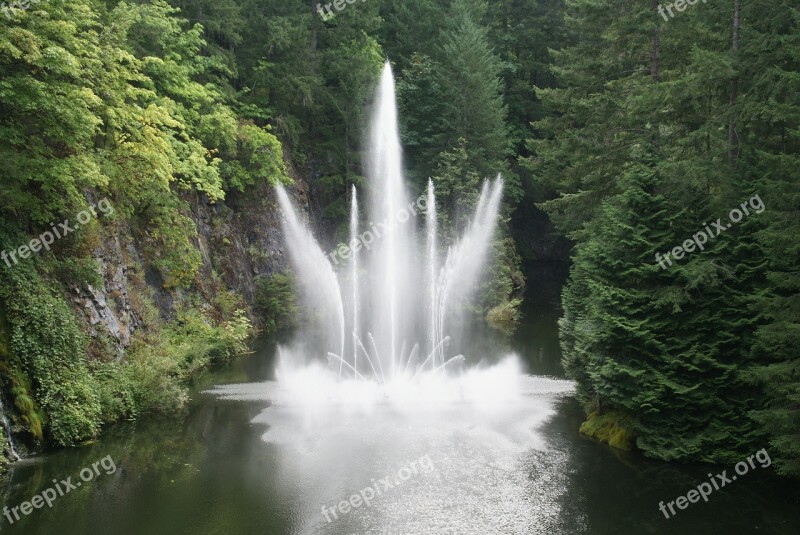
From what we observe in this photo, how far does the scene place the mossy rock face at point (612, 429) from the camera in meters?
14.9

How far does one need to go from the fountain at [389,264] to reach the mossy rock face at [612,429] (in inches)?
456

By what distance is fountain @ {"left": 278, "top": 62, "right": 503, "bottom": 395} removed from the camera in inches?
1164

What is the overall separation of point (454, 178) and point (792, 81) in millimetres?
22178

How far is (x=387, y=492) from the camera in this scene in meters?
12.4

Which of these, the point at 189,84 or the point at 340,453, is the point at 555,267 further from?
the point at 340,453

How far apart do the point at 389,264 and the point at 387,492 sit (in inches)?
795

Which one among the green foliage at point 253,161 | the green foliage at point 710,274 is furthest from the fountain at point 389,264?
the green foliage at point 710,274

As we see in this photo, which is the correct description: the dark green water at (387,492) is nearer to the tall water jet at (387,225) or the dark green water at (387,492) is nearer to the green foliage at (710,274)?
the green foliage at (710,274)

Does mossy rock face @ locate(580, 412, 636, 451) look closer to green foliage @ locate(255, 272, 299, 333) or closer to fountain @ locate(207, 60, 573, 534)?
fountain @ locate(207, 60, 573, 534)

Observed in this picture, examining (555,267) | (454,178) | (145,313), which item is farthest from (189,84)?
(555,267)

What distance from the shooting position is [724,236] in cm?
1423

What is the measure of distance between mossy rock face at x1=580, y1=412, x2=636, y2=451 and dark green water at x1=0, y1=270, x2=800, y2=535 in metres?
0.38

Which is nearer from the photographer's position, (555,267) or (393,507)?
(393,507)

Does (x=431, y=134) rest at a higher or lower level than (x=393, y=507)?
higher
